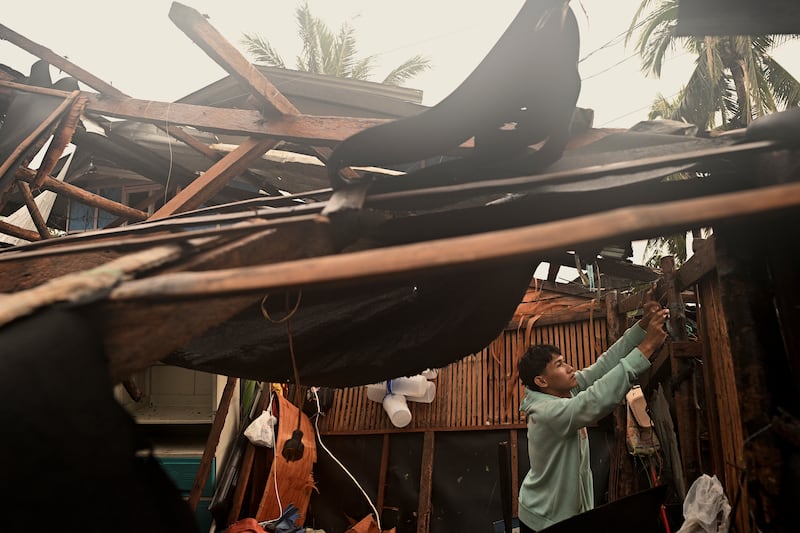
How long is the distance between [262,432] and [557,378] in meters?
4.65

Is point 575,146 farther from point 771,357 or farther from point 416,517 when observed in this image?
point 416,517

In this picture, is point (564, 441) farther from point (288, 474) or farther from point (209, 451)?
point (288, 474)

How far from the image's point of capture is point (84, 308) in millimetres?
1264

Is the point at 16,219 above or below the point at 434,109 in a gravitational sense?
above

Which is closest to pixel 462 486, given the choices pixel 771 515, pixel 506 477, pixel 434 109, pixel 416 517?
pixel 416 517

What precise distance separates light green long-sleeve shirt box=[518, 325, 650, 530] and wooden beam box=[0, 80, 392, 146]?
226 cm

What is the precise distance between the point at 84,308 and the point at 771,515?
7.82 ft

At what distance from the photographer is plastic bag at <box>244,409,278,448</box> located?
7590mm

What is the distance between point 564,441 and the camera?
13.6 feet

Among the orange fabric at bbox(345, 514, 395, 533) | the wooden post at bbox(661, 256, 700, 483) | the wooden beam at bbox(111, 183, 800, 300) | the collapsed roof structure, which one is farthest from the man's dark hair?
the orange fabric at bbox(345, 514, 395, 533)

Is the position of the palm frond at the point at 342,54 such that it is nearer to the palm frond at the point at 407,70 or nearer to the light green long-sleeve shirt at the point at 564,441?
the palm frond at the point at 407,70

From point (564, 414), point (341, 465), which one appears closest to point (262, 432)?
point (341, 465)

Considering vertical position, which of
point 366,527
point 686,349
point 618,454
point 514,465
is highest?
point 686,349

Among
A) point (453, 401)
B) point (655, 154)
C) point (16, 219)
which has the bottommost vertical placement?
point (453, 401)
